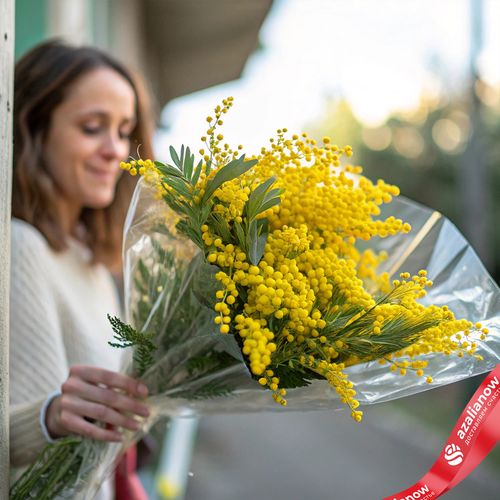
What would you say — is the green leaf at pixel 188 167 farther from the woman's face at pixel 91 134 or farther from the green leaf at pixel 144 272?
the woman's face at pixel 91 134

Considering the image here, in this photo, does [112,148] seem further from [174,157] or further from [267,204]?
[267,204]

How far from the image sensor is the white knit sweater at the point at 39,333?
4.62ft

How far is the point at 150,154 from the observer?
2213mm

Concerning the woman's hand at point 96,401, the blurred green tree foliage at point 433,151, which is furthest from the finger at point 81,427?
the blurred green tree foliage at point 433,151

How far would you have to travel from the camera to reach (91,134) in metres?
1.81

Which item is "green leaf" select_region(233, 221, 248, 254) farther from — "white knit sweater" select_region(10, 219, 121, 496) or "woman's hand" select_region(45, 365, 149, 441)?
"white knit sweater" select_region(10, 219, 121, 496)

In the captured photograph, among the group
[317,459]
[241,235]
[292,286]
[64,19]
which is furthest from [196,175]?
[317,459]

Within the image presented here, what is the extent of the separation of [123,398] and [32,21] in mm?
2819

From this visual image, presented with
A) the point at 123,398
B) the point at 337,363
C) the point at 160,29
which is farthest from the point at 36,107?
the point at 160,29

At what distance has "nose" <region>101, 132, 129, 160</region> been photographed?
1777 millimetres

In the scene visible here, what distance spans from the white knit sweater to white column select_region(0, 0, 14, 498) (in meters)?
0.24

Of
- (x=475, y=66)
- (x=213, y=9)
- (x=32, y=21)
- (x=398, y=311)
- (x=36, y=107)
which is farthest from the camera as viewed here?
(x=475, y=66)

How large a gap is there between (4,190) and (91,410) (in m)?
0.47

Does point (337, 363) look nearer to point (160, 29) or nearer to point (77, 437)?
point (77, 437)
